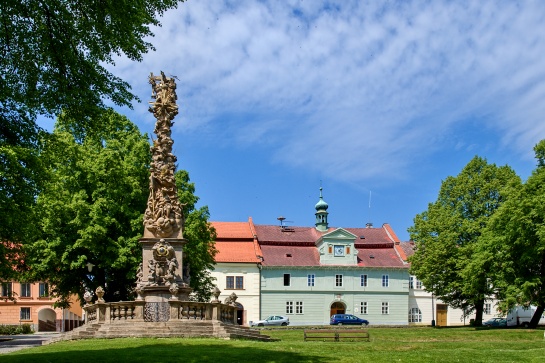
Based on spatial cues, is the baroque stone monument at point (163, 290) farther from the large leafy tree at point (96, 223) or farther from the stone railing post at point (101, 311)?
the large leafy tree at point (96, 223)

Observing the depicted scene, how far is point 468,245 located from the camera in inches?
1826

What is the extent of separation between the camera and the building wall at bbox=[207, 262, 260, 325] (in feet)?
209

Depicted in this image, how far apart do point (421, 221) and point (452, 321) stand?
20.7 metres

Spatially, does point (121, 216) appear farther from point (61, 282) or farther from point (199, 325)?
point (199, 325)

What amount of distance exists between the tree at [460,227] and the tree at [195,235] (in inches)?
677

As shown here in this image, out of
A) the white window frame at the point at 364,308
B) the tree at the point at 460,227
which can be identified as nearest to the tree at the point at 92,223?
the tree at the point at 460,227

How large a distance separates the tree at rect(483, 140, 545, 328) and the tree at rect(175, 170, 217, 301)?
695 inches

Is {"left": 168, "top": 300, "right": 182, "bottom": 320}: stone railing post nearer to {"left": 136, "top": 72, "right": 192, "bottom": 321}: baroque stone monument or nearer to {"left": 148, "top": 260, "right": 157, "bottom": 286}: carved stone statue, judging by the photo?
{"left": 136, "top": 72, "right": 192, "bottom": 321}: baroque stone monument

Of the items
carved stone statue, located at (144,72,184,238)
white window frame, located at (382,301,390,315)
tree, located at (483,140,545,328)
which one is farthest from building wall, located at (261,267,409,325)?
carved stone statue, located at (144,72,184,238)

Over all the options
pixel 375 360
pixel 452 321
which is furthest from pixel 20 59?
pixel 452 321

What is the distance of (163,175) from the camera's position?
25578 mm

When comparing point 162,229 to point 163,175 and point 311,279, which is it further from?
point 311,279

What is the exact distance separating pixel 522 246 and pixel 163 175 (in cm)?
2369

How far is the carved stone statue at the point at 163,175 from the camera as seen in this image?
25.2 meters
